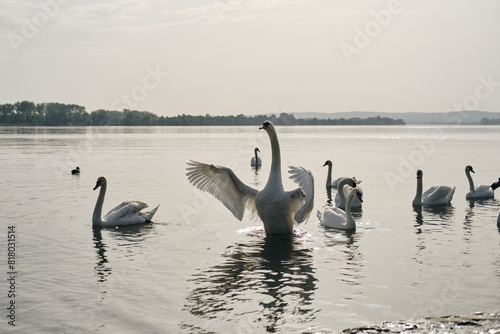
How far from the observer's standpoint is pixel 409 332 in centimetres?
709

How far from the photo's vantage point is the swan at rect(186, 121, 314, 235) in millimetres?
12289

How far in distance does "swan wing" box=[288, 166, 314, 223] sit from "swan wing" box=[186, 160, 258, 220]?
3.41 ft

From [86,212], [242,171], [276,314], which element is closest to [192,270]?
[276,314]

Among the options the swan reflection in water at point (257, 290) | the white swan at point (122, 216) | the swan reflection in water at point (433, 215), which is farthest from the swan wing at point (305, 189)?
the white swan at point (122, 216)

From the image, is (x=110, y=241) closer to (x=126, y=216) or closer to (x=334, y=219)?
(x=126, y=216)

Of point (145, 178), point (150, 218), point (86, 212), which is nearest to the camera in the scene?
point (150, 218)

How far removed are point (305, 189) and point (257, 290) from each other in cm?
437

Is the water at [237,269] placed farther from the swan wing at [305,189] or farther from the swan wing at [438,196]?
the swan wing at [305,189]

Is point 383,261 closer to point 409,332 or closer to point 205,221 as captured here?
point 409,332

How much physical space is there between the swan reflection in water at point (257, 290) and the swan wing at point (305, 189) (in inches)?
35.4

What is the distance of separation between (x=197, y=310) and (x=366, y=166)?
25.3m

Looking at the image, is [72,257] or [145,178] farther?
[145,178]

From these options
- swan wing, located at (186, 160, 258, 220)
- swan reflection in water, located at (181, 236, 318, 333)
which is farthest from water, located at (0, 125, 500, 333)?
swan wing, located at (186, 160, 258, 220)

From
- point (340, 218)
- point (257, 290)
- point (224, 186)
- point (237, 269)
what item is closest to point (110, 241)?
point (224, 186)
